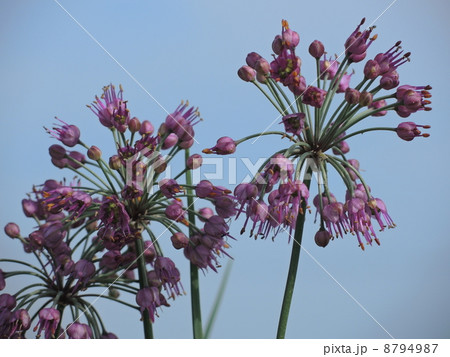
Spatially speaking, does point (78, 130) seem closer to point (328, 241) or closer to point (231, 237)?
point (231, 237)

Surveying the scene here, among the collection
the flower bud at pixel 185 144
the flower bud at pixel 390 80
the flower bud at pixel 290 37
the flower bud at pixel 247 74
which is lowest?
the flower bud at pixel 185 144

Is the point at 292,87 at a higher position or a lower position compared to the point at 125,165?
higher

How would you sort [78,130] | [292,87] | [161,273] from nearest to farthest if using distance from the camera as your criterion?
[292,87] < [161,273] < [78,130]

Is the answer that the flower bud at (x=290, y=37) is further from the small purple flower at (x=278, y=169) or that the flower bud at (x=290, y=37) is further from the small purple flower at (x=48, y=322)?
the small purple flower at (x=48, y=322)

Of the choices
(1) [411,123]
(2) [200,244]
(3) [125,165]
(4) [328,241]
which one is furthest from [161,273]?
(1) [411,123]

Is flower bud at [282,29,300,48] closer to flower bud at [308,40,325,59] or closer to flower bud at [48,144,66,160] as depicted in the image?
flower bud at [308,40,325,59]

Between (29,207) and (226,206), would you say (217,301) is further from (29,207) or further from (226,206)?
(29,207)

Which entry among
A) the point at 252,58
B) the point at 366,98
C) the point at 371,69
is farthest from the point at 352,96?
the point at 252,58

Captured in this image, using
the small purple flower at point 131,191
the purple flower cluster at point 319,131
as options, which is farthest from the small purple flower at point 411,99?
the small purple flower at point 131,191
